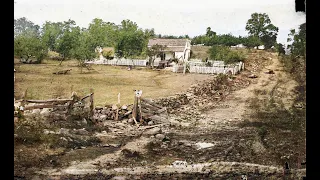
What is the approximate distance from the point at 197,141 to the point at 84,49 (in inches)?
132

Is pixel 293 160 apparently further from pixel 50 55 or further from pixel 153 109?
pixel 50 55

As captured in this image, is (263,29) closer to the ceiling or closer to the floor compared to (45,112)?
closer to the ceiling

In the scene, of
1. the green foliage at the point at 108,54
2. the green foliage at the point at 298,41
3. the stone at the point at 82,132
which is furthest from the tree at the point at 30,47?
the green foliage at the point at 298,41

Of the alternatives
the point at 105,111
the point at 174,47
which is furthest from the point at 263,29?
the point at 105,111

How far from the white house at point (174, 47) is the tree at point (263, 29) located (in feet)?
4.75

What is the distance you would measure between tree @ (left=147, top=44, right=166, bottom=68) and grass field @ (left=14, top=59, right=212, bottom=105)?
25cm

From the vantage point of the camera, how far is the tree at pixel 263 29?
27.8ft

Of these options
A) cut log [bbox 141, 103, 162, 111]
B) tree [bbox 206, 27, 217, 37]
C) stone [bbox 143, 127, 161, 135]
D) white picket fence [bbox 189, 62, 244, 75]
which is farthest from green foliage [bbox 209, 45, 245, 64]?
stone [bbox 143, 127, 161, 135]

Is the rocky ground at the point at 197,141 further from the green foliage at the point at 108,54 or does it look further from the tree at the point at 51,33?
the tree at the point at 51,33

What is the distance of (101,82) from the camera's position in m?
8.98

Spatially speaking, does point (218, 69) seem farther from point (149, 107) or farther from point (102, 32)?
point (102, 32)

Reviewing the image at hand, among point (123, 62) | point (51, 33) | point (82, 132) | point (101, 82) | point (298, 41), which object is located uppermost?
point (51, 33)

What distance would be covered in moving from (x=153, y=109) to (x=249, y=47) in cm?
269
